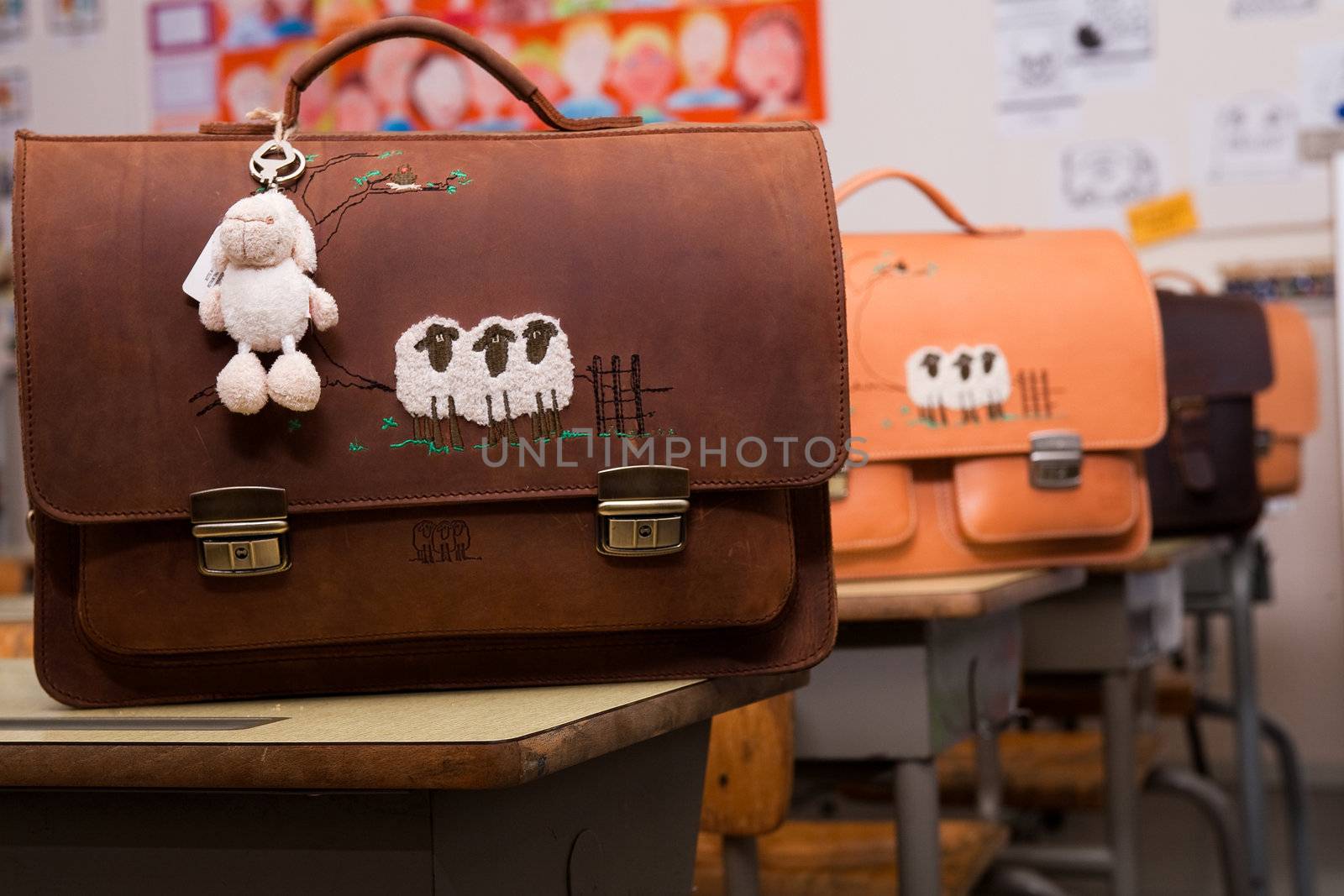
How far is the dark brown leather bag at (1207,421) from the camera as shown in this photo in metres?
2.06

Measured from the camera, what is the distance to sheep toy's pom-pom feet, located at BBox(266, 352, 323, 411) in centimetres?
73

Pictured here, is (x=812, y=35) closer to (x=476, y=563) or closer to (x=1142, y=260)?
(x=1142, y=260)

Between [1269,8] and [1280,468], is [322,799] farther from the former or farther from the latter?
[1269,8]

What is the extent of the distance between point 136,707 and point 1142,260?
2777 millimetres

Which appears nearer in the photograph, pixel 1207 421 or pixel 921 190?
pixel 921 190

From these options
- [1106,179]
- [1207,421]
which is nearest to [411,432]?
[1207,421]

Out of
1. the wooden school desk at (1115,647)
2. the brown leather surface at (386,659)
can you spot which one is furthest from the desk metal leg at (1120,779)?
the brown leather surface at (386,659)

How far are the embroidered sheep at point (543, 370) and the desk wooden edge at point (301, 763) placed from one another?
21 centimetres

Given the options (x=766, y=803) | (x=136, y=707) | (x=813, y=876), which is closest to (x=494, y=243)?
(x=136, y=707)

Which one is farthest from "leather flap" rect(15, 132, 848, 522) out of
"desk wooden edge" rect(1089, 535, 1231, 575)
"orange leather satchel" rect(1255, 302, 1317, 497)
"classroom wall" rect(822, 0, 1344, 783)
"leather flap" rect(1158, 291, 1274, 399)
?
"classroom wall" rect(822, 0, 1344, 783)

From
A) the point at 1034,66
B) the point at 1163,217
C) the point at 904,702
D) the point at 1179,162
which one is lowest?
the point at 904,702

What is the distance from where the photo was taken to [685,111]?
333 cm

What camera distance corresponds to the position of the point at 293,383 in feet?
2.40

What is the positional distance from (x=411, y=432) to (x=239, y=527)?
0.10 m
